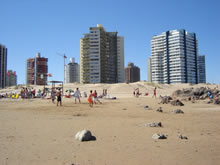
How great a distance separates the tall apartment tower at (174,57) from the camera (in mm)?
130750

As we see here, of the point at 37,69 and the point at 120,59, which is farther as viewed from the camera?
the point at 37,69

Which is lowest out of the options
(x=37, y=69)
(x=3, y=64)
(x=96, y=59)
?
(x=37, y=69)

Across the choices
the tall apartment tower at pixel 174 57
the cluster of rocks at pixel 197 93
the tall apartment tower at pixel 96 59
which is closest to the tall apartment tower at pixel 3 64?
the tall apartment tower at pixel 96 59

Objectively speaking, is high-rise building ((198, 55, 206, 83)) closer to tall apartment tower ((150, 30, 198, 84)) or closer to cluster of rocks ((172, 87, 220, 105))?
tall apartment tower ((150, 30, 198, 84))

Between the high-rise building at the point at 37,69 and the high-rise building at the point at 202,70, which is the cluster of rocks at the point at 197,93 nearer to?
the high-rise building at the point at 37,69

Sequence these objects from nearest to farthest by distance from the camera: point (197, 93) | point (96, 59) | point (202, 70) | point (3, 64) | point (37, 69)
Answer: point (197, 93), point (96, 59), point (3, 64), point (37, 69), point (202, 70)

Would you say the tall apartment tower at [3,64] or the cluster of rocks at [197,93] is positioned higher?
the tall apartment tower at [3,64]

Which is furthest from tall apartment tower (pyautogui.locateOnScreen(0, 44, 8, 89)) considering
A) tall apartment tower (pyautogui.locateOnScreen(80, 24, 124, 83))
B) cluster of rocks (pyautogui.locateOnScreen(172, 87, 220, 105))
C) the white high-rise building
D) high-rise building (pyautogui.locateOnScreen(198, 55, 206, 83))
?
high-rise building (pyautogui.locateOnScreen(198, 55, 206, 83))

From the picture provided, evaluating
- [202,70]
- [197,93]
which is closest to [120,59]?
[202,70]

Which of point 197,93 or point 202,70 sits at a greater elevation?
point 202,70

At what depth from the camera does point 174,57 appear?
133250mm

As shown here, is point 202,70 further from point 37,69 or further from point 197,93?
point 197,93

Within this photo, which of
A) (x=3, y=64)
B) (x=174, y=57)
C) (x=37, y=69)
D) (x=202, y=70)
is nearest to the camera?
(x=174, y=57)

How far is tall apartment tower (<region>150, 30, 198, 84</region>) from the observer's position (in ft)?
429
